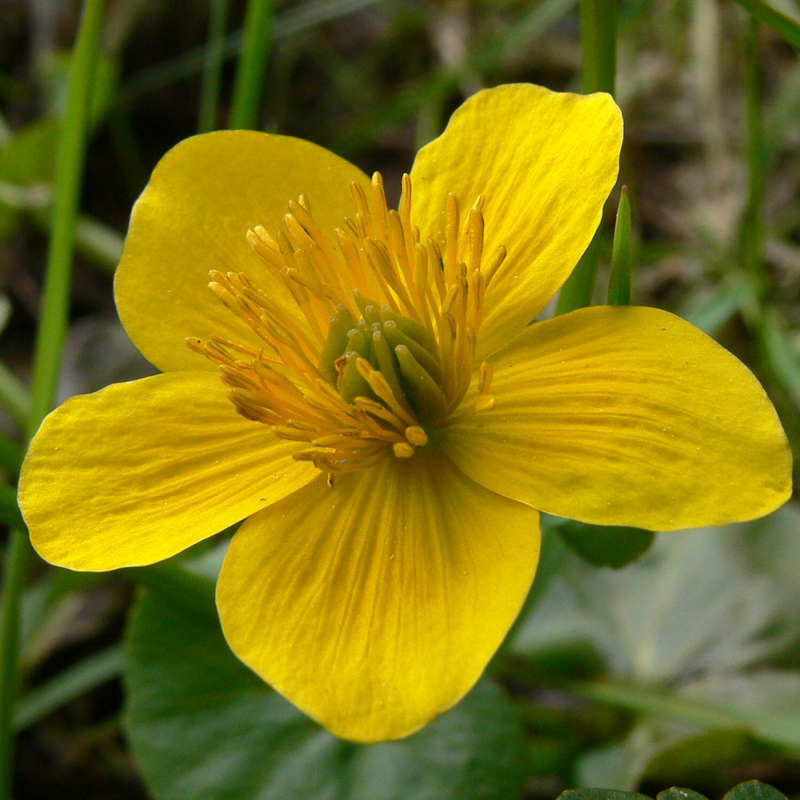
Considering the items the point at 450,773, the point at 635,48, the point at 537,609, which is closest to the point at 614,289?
the point at 450,773

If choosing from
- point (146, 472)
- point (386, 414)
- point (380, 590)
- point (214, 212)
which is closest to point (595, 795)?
point (380, 590)

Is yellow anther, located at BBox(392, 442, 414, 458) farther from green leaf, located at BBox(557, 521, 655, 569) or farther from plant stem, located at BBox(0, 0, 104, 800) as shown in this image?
plant stem, located at BBox(0, 0, 104, 800)

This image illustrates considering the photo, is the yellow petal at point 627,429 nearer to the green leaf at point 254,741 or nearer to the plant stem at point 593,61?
the plant stem at point 593,61

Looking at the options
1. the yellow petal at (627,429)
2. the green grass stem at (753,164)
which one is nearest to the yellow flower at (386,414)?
the yellow petal at (627,429)

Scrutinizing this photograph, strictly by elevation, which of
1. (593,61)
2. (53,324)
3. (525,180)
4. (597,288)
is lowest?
(597,288)

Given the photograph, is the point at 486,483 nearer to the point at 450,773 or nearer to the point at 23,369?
the point at 450,773

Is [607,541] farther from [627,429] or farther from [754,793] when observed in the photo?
[754,793]

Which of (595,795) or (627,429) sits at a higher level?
(627,429)
